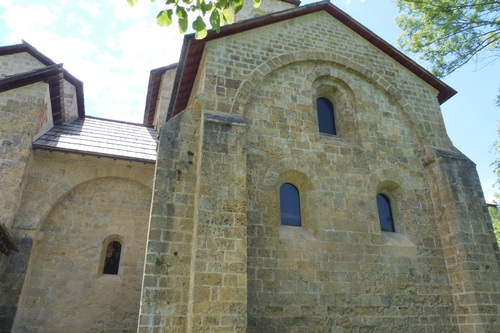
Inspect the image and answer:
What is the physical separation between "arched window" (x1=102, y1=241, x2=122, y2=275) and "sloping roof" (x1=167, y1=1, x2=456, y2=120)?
4211 mm

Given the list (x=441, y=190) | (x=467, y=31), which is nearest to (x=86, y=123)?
(x=441, y=190)

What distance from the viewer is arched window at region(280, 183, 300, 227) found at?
727 centimetres

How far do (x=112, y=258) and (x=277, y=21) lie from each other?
758 centimetres

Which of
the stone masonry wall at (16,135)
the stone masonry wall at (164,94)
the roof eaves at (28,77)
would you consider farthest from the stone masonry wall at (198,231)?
the stone masonry wall at (164,94)

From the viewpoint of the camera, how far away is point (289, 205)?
24.3 feet

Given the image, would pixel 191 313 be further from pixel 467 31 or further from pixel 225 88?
pixel 467 31

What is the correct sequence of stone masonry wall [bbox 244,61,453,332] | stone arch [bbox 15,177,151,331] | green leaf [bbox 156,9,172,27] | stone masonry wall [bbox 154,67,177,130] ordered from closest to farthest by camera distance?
green leaf [bbox 156,9,172,27]
stone masonry wall [bbox 244,61,453,332]
stone arch [bbox 15,177,151,331]
stone masonry wall [bbox 154,67,177,130]

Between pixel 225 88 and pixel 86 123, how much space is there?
7.10 meters

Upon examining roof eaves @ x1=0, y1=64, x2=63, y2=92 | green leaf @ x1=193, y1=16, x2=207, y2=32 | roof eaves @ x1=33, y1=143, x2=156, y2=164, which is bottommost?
green leaf @ x1=193, y1=16, x2=207, y2=32

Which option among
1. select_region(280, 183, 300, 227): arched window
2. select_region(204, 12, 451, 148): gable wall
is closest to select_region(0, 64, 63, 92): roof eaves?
select_region(204, 12, 451, 148): gable wall

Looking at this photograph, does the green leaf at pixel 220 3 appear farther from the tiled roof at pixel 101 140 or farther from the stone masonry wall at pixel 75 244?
the stone masonry wall at pixel 75 244

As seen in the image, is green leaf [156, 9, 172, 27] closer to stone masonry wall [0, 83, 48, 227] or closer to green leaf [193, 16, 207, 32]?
green leaf [193, 16, 207, 32]

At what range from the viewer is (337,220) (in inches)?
282

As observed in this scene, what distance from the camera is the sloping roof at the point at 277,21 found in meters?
8.20
